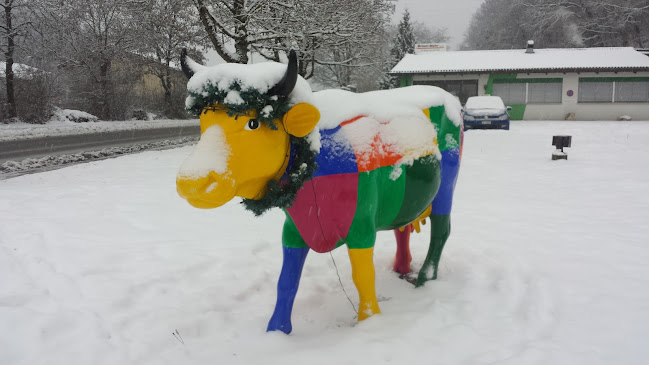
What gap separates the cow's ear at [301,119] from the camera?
8.21ft

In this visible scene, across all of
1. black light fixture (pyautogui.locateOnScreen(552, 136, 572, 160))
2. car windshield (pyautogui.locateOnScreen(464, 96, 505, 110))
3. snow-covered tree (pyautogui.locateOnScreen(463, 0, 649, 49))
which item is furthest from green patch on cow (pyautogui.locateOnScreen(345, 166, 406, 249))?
snow-covered tree (pyautogui.locateOnScreen(463, 0, 649, 49))

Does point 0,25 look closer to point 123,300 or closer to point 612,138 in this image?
point 123,300

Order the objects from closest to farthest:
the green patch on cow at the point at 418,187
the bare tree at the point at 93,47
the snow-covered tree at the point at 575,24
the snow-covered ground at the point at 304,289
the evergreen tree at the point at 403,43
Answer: the snow-covered ground at the point at 304,289 → the green patch on cow at the point at 418,187 → the bare tree at the point at 93,47 → the snow-covered tree at the point at 575,24 → the evergreen tree at the point at 403,43

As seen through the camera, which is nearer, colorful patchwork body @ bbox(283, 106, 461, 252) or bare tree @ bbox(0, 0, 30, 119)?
colorful patchwork body @ bbox(283, 106, 461, 252)

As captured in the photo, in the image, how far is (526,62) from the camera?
2467 cm

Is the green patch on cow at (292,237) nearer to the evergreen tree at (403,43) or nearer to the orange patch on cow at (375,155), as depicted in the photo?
the orange patch on cow at (375,155)

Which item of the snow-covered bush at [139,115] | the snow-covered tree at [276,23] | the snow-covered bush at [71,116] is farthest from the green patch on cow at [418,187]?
the snow-covered bush at [139,115]

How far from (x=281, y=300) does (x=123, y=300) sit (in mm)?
1172

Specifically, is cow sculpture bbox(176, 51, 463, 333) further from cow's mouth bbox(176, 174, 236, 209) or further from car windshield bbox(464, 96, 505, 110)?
car windshield bbox(464, 96, 505, 110)

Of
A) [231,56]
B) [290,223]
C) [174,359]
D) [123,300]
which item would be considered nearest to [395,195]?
[290,223]

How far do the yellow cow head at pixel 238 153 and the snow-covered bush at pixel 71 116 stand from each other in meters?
22.2

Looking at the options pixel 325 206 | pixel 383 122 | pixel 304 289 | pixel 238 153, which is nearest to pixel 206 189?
pixel 238 153

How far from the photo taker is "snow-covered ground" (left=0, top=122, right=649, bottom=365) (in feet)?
8.68

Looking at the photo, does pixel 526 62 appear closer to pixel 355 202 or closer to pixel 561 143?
pixel 561 143
